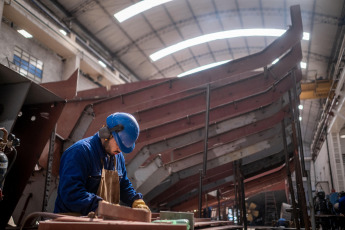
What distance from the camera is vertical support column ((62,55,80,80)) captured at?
15.7m

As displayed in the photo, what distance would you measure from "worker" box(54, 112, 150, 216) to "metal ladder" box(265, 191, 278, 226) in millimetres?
21328

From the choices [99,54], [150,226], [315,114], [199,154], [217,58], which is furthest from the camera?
[315,114]

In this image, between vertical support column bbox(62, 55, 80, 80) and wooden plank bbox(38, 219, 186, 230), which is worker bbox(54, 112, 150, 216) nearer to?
wooden plank bbox(38, 219, 186, 230)

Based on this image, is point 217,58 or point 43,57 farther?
point 217,58

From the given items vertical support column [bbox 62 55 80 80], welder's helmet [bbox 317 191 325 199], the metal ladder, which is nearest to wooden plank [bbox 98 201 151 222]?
welder's helmet [bbox 317 191 325 199]

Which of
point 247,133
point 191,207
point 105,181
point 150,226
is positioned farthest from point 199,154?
point 150,226

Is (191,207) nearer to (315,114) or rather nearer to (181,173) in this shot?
(181,173)

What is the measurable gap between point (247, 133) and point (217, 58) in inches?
462

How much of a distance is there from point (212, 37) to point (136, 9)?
5214 millimetres

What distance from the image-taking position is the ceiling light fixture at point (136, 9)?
15.2m

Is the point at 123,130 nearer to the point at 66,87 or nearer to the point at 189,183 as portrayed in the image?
the point at 66,87

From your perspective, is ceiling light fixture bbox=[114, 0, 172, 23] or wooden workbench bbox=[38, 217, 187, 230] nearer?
wooden workbench bbox=[38, 217, 187, 230]

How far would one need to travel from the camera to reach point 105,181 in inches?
118

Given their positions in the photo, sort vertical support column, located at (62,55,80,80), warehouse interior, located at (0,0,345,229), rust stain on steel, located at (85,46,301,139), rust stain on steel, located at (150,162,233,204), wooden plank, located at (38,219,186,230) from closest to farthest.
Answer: wooden plank, located at (38,219,186,230), warehouse interior, located at (0,0,345,229), rust stain on steel, located at (85,46,301,139), rust stain on steel, located at (150,162,233,204), vertical support column, located at (62,55,80,80)
